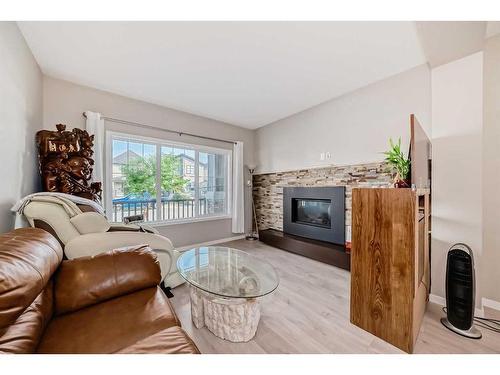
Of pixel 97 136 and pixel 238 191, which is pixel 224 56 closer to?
pixel 97 136

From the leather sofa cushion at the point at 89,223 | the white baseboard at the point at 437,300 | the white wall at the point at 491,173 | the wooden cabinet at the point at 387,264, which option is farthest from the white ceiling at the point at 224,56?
the white baseboard at the point at 437,300

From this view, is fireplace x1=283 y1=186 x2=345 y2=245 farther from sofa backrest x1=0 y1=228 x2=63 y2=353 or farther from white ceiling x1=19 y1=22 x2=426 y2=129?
sofa backrest x1=0 y1=228 x2=63 y2=353

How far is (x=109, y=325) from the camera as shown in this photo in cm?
97

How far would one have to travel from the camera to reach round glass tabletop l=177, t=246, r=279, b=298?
1.47 metres

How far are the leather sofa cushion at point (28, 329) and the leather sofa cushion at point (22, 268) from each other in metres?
0.06

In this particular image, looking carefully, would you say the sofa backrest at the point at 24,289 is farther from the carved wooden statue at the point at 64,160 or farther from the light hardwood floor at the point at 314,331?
the carved wooden statue at the point at 64,160

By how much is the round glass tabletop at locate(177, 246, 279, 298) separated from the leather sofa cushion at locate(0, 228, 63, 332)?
31.8 inches

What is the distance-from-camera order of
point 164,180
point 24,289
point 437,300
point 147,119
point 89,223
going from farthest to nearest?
point 164,180
point 147,119
point 437,300
point 89,223
point 24,289

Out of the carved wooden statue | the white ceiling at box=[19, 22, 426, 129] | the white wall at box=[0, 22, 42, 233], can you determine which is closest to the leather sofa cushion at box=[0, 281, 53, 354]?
the white wall at box=[0, 22, 42, 233]

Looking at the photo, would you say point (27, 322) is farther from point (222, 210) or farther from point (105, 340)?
point (222, 210)

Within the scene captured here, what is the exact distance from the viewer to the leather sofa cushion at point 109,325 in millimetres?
850

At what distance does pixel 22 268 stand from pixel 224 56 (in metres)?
2.20

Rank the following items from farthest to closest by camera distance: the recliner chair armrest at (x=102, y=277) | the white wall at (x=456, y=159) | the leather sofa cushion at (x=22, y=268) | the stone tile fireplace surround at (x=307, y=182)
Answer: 1. the stone tile fireplace surround at (x=307, y=182)
2. the white wall at (x=456, y=159)
3. the recliner chair armrest at (x=102, y=277)
4. the leather sofa cushion at (x=22, y=268)

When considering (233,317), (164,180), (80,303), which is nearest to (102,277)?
(80,303)
